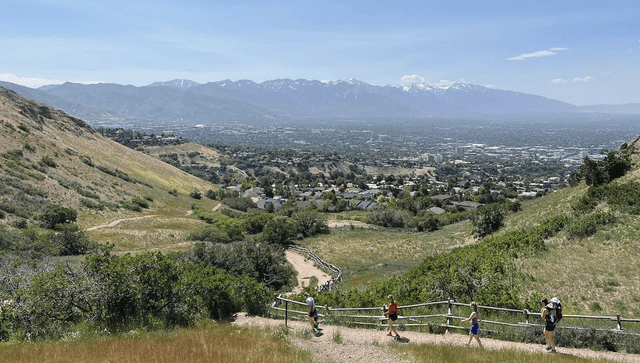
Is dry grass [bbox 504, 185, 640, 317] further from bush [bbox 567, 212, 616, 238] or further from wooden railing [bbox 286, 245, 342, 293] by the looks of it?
wooden railing [bbox 286, 245, 342, 293]

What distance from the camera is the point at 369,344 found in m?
11.5

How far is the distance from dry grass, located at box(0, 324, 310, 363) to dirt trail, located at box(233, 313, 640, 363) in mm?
857

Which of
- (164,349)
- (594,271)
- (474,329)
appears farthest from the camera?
(594,271)

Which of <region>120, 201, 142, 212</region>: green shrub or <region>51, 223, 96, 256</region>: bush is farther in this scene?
<region>120, 201, 142, 212</region>: green shrub

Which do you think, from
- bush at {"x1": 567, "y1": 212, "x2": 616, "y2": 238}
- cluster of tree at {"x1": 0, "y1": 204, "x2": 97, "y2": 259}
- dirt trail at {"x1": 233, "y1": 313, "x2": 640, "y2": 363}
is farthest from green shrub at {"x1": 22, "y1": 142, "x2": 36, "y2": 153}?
bush at {"x1": 567, "y1": 212, "x2": 616, "y2": 238}

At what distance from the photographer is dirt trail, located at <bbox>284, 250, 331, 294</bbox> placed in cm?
2833

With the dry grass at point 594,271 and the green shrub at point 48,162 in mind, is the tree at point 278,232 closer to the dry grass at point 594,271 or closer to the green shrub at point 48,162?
the dry grass at point 594,271

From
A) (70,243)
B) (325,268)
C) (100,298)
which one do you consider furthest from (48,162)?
(100,298)

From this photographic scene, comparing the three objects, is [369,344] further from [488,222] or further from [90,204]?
[90,204]

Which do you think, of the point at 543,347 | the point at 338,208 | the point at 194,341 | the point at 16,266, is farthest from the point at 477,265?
the point at 338,208

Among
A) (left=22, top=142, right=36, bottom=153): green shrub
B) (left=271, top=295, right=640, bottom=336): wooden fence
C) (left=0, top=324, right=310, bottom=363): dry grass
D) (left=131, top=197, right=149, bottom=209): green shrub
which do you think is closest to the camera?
(left=0, top=324, right=310, bottom=363): dry grass

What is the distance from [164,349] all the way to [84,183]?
55.0 metres

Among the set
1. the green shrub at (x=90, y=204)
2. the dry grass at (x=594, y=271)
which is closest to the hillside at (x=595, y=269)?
the dry grass at (x=594, y=271)

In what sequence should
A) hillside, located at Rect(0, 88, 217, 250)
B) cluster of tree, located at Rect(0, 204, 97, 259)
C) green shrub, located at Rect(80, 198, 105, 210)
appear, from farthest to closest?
green shrub, located at Rect(80, 198, 105, 210), hillside, located at Rect(0, 88, 217, 250), cluster of tree, located at Rect(0, 204, 97, 259)
